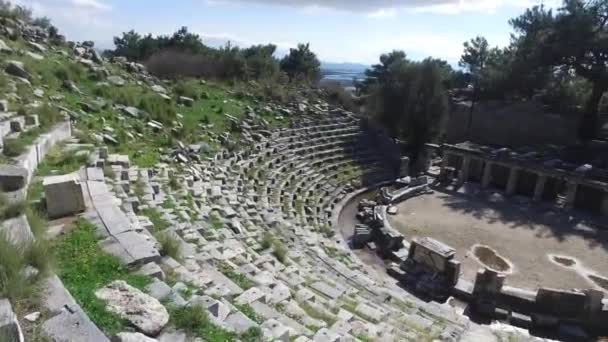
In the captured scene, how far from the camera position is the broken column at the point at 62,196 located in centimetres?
585

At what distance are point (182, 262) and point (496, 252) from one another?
11679 mm

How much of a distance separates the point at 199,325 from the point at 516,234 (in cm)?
1477

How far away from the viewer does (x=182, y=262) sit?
6090 mm

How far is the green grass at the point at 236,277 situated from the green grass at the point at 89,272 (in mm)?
1882

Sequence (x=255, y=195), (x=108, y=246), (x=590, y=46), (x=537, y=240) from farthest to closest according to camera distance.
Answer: (x=590, y=46) → (x=537, y=240) → (x=255, y=195) → (x=108, y=246)

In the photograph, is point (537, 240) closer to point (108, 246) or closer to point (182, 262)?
point (182, 262)

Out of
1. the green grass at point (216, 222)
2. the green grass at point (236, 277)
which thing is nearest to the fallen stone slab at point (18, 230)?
the green grass at point (236, 277)

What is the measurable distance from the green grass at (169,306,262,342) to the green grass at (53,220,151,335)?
536mm

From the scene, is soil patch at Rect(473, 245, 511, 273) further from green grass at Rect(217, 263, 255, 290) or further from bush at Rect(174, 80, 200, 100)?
bush at Rect(174, 80, 200, 100)

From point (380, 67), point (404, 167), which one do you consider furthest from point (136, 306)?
point (380, 67)

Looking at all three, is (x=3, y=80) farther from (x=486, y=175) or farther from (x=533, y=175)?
(x=533, y=175)

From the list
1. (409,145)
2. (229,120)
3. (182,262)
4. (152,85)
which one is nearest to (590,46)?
(409,145)

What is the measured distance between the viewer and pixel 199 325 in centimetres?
411

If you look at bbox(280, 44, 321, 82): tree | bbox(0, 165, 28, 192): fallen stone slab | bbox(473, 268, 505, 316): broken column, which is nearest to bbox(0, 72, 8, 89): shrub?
bbox(0, 165, 28, 192): fallen stone slab
